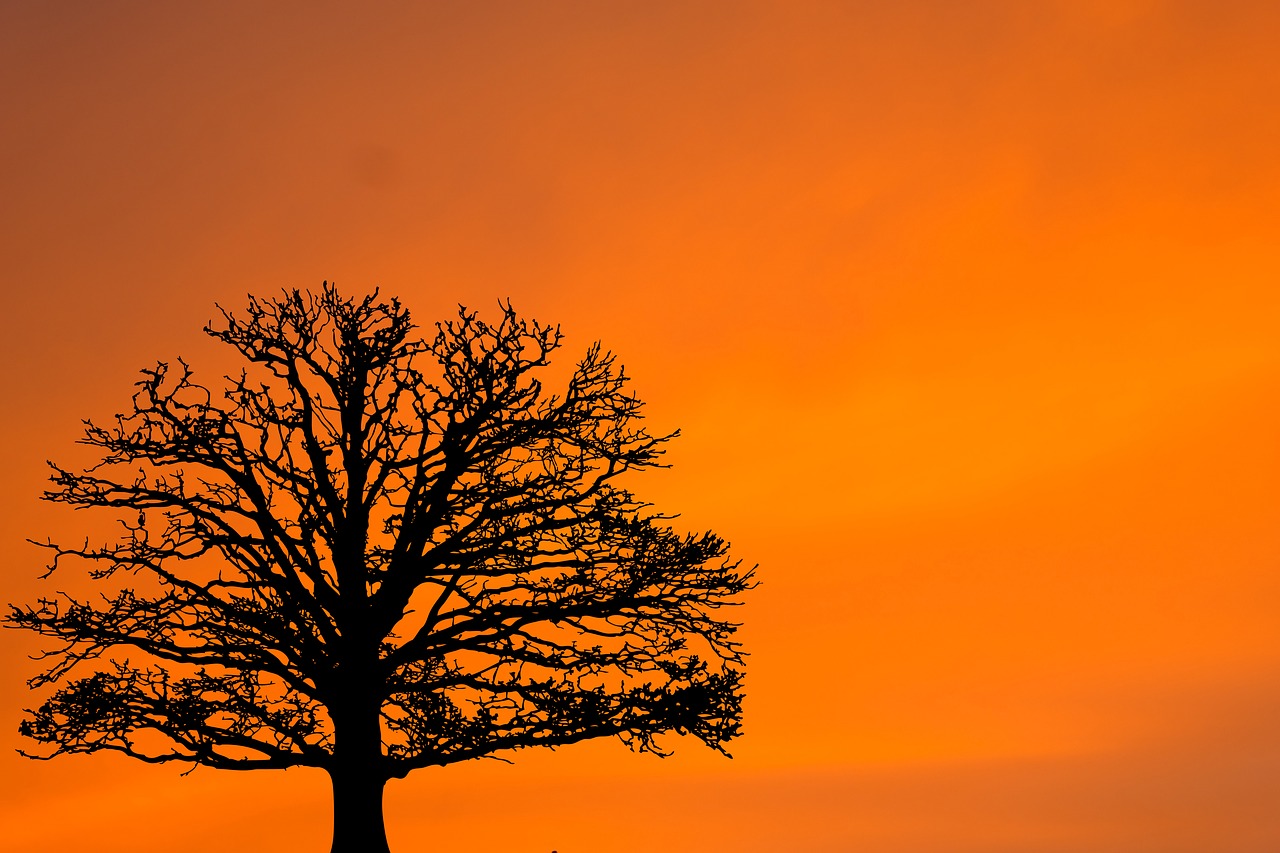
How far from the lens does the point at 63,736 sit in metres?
25.7

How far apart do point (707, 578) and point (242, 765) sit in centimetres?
751

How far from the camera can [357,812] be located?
25.0m

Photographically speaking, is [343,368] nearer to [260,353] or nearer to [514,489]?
[260,353]

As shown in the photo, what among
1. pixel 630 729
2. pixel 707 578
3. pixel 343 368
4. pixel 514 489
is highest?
pixel 343 368

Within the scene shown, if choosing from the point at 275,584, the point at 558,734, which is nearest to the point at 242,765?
the point at 275,584

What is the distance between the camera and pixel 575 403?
26641mm

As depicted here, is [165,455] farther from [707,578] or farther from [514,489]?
[707,578]

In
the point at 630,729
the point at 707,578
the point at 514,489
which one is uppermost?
the point at 514,489

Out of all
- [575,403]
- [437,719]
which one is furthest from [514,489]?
[437,719]

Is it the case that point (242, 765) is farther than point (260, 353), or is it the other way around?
point (260, 353)

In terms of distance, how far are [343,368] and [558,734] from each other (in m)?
6.59

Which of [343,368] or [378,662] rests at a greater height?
[343,368]

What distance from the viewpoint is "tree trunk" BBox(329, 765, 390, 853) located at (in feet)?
81.8

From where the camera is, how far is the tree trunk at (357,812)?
24938 mm
